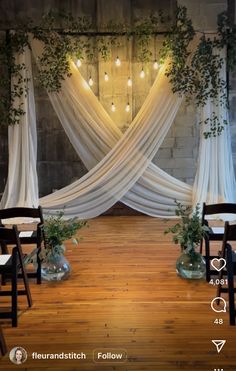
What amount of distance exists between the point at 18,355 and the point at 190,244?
1717 mm

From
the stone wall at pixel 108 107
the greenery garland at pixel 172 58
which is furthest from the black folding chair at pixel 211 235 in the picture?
the stone wall at pixel 108 107

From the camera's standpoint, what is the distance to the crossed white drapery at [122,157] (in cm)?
559

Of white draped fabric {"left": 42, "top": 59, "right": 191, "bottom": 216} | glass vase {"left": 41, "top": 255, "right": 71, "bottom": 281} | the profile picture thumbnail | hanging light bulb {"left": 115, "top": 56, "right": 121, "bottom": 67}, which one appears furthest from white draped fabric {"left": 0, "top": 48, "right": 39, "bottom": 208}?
the profile picture thumbnail

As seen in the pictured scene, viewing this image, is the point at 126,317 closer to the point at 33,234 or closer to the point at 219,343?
the point at 219,343

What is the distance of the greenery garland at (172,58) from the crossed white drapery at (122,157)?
133 millimetres

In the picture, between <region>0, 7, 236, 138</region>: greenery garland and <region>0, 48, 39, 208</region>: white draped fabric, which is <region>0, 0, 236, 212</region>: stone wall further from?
<region>0, 48, 39, 208</region>: white draped fabric

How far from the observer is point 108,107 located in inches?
239

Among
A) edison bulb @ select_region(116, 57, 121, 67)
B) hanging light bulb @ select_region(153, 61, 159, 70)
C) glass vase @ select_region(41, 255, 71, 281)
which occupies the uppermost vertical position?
edison bulb @ select_region(116, 57, 121, 67)

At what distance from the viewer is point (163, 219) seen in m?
5.84

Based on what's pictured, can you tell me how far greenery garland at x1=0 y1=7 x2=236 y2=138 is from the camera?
546 cm

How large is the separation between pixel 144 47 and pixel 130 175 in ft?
5.74

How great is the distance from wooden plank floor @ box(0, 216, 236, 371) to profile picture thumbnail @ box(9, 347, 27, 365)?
30 millimetres

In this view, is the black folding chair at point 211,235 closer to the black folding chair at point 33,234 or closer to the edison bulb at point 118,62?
the black folding chair at point 33,234

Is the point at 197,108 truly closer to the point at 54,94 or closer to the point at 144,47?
the point at 144,47
